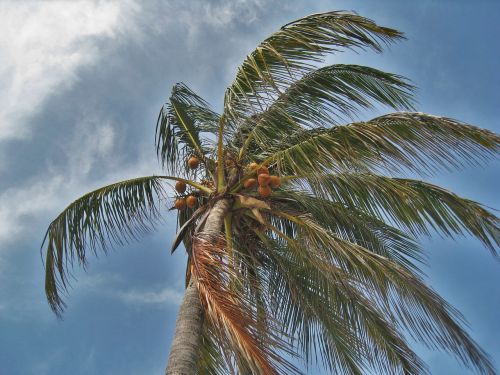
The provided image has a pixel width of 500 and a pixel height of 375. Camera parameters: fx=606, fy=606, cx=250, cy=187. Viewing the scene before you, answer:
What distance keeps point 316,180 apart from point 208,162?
4.76ft

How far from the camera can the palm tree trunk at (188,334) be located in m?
4.73

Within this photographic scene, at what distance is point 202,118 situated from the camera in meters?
8.49

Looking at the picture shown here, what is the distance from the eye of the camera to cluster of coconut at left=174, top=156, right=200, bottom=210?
7.00 meters

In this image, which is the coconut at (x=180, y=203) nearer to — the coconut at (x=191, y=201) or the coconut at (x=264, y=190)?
the coconut at (x=191, y=201)

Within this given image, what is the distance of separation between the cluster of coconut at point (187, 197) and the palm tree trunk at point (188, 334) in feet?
4.03

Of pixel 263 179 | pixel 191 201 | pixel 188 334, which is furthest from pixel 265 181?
pixel 188 334

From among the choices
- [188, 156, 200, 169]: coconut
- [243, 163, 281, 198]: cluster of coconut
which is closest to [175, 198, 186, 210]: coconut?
[188, 156, 200, 169]: coconut

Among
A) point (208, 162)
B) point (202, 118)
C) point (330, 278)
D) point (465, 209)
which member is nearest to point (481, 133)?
point (465, 209)

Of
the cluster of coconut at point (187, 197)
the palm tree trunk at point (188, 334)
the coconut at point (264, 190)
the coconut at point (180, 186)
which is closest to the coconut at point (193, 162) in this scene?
the cluster of coconut at point (187, 197)

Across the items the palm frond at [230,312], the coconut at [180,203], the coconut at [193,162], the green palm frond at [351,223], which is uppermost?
the coconut at [193,162]

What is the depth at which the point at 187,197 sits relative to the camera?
23.7 ft

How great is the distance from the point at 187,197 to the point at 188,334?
98.3 inches

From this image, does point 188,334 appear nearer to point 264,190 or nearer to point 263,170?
point 264,190

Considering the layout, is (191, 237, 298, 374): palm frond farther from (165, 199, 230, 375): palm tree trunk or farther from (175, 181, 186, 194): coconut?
(175, 181, 186, 194): coconut
